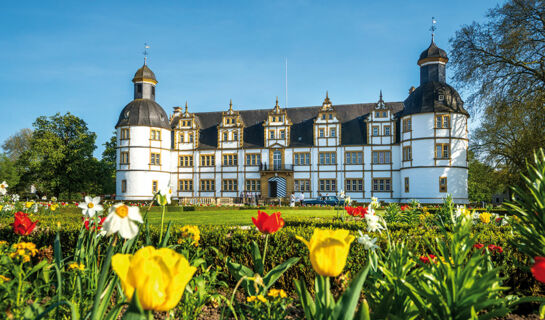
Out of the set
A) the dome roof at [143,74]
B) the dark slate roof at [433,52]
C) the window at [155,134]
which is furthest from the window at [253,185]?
the dark slate roof at [433,52]

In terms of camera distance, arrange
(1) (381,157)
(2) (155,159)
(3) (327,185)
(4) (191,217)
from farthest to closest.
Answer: (2) (155,159) → (3) (327,185) → (1) (381,157) → (4) (191,217)

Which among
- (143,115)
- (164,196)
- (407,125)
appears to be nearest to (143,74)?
(143,115)

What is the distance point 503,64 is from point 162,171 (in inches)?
1137

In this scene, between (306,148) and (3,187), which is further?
(306,148)

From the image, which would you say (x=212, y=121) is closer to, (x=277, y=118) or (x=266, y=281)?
(x=277, y=118)

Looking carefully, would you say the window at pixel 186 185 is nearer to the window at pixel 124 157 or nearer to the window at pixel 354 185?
the window at pixel 124 157

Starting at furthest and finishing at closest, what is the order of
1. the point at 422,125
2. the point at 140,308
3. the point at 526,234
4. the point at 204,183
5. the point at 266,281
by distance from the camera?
the point at 204,183 → the point at 422,125 → the point at 266,281 → the point at 526,234 → the point at 140,308

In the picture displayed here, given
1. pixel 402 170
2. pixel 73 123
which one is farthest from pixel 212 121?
pixel 402 170

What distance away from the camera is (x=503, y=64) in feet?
62.6

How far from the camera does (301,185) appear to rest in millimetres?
34469

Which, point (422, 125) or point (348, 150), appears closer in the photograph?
point (422, 125)

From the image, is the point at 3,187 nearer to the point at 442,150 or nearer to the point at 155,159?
the point at 442,150

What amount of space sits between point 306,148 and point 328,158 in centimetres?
224

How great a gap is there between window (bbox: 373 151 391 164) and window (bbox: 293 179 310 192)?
6.43 m
